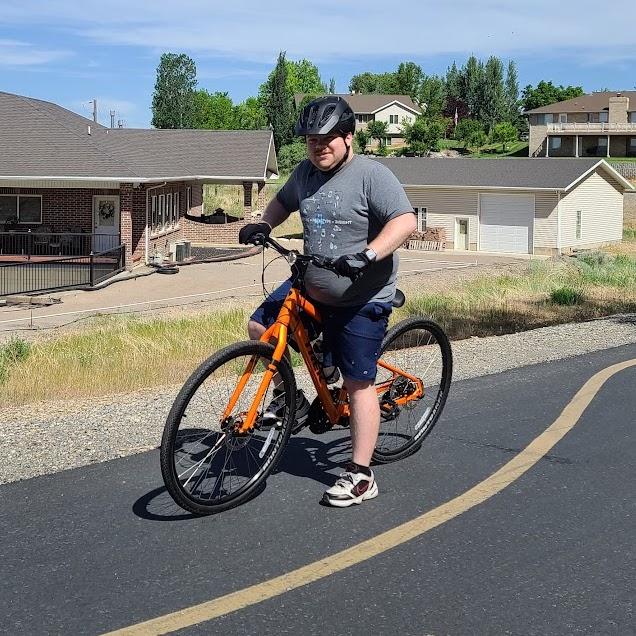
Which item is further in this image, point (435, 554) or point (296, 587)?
point (435, 554)

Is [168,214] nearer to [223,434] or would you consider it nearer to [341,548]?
[223,434]

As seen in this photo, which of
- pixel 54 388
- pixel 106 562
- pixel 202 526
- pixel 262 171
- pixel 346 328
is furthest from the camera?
pixel 262 171

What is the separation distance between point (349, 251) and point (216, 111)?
136052mm

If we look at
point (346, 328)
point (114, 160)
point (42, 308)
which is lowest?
point (42, 308)

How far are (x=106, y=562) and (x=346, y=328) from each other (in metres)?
1.61

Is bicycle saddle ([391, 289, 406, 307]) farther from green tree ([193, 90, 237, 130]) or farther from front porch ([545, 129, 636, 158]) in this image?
green tree ([193, 90, 237, 130])

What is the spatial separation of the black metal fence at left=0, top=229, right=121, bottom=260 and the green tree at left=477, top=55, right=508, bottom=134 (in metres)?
102

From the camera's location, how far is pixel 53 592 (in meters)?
3.67

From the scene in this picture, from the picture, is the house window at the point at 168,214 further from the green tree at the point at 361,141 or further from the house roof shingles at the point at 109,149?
the green tree at the point at 361,141

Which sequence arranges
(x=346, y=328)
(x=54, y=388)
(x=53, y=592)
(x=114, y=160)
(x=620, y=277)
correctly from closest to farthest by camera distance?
1. (x=53, y=592)
2. (x=346, y=328)
3. (x=54, y=388)
4. (x=620, y=277)
5. (x=114, y=160)

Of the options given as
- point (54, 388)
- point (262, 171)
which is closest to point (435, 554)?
point (54, 388)

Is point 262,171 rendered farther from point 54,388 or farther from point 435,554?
point 435,554

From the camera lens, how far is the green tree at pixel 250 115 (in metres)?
130

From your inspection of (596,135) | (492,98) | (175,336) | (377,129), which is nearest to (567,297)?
(175,336)
